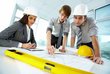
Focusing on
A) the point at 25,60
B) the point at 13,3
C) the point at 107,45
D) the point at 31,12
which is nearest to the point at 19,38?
the point at 31,12

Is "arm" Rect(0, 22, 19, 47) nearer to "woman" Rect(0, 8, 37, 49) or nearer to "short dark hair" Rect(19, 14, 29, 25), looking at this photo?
"woman" Rect(0, 8, 37, 49)

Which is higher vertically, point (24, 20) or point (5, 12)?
point (5, 12)

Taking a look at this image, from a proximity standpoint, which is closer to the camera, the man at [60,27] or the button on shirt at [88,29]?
the button on shirt at [88,29]

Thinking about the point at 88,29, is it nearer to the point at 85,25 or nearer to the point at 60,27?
the point at 85,25

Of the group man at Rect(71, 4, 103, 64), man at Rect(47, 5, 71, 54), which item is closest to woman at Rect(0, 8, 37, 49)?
man at Rect(47, 5, 71, 54)

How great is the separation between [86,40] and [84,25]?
0.24 metres

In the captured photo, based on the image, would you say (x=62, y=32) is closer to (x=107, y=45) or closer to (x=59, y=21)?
(x=59, y=21)

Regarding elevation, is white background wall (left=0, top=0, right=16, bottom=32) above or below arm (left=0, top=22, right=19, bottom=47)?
above

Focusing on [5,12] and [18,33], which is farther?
[5,12]

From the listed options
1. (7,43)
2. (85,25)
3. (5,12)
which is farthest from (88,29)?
(5,12)

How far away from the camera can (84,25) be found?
1.57 metres

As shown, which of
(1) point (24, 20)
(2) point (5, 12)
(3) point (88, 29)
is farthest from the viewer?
(2) point (5, 12)

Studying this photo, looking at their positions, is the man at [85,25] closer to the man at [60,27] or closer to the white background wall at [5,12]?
the man at [60,27]

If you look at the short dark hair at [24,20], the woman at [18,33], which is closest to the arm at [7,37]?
the woman at [18,33]
